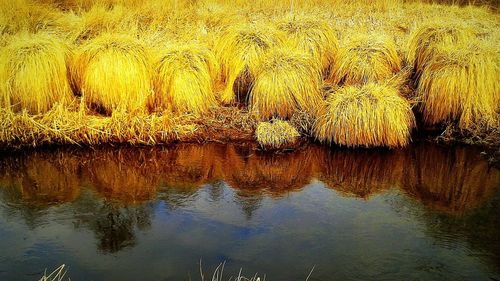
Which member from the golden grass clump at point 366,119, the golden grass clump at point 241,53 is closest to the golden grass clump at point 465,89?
the golden grass clump at point 366,119

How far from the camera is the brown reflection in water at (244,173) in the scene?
6328mm

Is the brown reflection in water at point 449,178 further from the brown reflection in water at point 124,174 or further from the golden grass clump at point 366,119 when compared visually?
the brown reflection in water at point 124,174

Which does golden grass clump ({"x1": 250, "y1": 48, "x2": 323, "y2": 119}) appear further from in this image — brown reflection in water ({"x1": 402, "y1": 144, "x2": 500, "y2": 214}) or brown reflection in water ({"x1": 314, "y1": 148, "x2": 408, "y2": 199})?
brown reflection in water ({"x1": 402, "y1": 144, "x2": 500, "y2": 214})

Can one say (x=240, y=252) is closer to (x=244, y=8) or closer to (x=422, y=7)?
(x=244, y=8)

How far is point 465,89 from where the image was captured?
8070 mm

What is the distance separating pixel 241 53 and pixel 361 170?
3.18 m

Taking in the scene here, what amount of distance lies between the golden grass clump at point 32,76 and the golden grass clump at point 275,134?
10.2ft

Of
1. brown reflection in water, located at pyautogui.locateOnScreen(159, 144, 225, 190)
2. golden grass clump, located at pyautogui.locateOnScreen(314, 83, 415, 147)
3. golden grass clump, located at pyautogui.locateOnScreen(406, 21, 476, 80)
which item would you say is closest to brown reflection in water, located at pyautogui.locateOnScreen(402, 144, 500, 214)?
golden grass clump, located at pyautogui.locateOnScreen(314, 83, 415, 147)

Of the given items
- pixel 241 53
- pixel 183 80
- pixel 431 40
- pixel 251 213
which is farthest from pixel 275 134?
pixel 431 40

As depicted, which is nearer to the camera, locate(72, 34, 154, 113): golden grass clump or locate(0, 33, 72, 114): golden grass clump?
locate(0, 33, 72, 114): golden grass clump

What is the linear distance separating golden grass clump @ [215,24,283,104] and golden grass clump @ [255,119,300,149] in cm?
136

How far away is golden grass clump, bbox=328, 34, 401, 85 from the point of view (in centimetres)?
898

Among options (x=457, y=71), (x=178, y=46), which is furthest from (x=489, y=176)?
(x=178, y=46)

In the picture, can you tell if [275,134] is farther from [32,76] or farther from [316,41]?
[32,76]
